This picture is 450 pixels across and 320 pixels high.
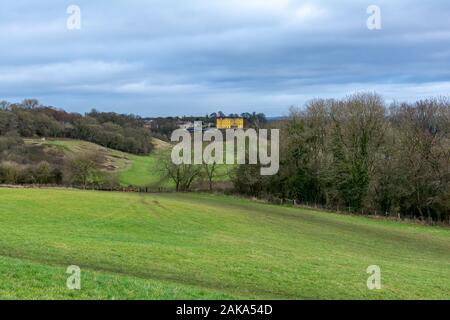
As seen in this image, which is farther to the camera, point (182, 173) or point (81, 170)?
point (81, 170)

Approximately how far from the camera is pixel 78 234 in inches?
1027

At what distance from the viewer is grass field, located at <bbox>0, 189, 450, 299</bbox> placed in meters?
13.0

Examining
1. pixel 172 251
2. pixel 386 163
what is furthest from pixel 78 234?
pixel 386 163

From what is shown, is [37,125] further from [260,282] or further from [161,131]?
[260,282]

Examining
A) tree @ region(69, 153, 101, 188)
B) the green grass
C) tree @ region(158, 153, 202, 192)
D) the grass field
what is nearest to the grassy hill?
the green grass

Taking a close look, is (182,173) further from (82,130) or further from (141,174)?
(82,130)

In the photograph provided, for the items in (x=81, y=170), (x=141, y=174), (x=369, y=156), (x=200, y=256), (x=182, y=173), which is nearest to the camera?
(x=200, y=256)

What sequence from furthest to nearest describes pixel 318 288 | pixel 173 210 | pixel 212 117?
pixel 212 117 < pixel 173 210 < pixel 318 288

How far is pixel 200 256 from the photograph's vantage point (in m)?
19.9

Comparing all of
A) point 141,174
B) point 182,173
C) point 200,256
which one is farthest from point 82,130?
point 200,256

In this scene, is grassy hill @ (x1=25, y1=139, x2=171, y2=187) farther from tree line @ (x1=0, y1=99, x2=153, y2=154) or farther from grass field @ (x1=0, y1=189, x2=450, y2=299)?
grass field @ (x1=0, y1=189, x2=450, y2=299)

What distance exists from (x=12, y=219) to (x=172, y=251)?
1631 centimetres

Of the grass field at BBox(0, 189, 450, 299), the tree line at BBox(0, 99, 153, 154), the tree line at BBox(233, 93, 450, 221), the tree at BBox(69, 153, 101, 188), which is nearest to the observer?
the grass field at BBox(0, 189, 450, 299)

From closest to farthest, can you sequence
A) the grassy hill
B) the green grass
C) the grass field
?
the grass field, the green grass, the grassy hill
